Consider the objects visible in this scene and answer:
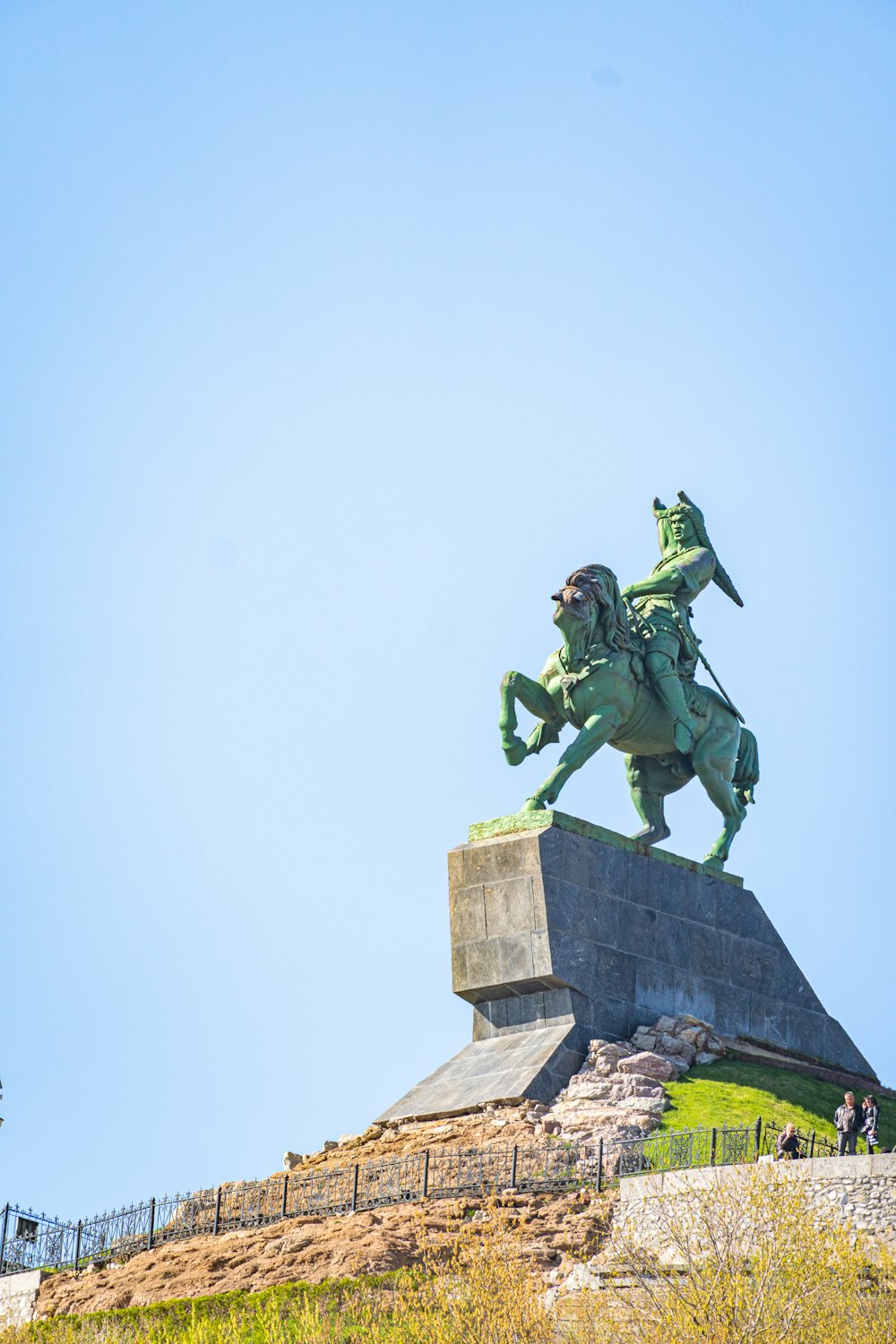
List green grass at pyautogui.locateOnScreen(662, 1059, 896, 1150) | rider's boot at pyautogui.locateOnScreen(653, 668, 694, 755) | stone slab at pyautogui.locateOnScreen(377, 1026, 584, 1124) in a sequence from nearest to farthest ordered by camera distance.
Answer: green grass at pyautogui.locateOnScreen(662, 1059, 896, 1150) < stone slab at pyautogui.locateOnScreen(377, 1026, 584, 1124) < rider's boot at pyautogui.locateOnScreen(653, 668, 694, 755)

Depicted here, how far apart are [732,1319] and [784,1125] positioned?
6180 millimetres

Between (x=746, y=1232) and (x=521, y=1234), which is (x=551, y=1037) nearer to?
(x=521, y=1234)

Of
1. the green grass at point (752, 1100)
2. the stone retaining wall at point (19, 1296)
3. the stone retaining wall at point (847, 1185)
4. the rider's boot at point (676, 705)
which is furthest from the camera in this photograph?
the rider's boot at point (676, 705)

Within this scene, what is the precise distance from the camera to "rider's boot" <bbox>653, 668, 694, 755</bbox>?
1257 inches

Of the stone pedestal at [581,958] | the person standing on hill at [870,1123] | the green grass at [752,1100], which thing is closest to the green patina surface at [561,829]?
the stone pedestal at [581,958]

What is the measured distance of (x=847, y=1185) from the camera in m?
22.3

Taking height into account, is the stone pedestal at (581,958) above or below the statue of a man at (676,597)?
below

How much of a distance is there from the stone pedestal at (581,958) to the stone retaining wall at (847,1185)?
15.7 ft

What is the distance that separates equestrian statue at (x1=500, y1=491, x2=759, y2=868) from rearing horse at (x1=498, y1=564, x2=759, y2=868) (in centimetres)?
1

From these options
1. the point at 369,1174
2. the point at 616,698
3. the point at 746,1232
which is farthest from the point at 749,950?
the point at 746,1232

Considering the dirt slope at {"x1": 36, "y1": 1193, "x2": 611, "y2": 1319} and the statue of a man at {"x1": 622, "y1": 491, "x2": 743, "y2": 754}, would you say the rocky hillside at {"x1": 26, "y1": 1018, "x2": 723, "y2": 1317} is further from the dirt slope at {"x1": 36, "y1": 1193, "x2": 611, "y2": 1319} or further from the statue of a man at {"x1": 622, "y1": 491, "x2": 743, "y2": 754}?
the statue of a man at {"x1": 622, "y1": 491, "x2": 743, "y2": 754}

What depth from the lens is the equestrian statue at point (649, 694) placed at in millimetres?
31047

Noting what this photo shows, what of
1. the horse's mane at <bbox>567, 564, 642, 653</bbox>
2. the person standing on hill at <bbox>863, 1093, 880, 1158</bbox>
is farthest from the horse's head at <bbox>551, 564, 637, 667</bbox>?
the person standing on hill at <bbox>863, 1093, 880, 1158</bbox>

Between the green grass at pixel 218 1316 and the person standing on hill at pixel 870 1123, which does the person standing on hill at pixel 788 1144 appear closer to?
the person standing on hill at pixel 870 1123
